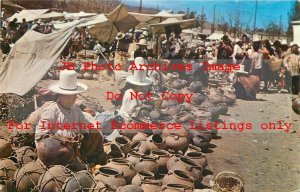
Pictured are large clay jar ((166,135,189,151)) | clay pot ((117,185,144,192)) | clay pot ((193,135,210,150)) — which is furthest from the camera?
clay pot ((193,135,210,150))

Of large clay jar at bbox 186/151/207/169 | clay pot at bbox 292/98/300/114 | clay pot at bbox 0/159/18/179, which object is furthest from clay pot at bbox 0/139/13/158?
clay pot at bbox 292/98/300/114

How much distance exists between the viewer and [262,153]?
7.95m

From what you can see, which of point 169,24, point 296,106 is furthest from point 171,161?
point 169,24

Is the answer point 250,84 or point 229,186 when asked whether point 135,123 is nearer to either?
point 229,186

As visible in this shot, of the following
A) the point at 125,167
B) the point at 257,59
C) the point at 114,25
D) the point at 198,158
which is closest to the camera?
the point at 125,167

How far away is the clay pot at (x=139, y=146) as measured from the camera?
654cm

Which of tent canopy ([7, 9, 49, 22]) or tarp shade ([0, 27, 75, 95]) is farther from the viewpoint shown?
tent canopy ([7, 9, 49, 22])

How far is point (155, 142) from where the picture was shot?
670 cm

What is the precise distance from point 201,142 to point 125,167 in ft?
8.85

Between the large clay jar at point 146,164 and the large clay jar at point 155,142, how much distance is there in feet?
2.55

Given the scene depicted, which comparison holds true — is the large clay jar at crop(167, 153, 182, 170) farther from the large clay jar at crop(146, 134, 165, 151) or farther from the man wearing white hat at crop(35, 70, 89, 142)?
the man wearing white hat at crop(35, 70, 89, 142)

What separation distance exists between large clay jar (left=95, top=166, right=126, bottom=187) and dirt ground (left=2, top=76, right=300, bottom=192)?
7.28ft

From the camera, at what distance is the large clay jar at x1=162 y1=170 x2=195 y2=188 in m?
5.11

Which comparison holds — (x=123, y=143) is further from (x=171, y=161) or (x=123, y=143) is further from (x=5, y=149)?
(x=5, y=149)
